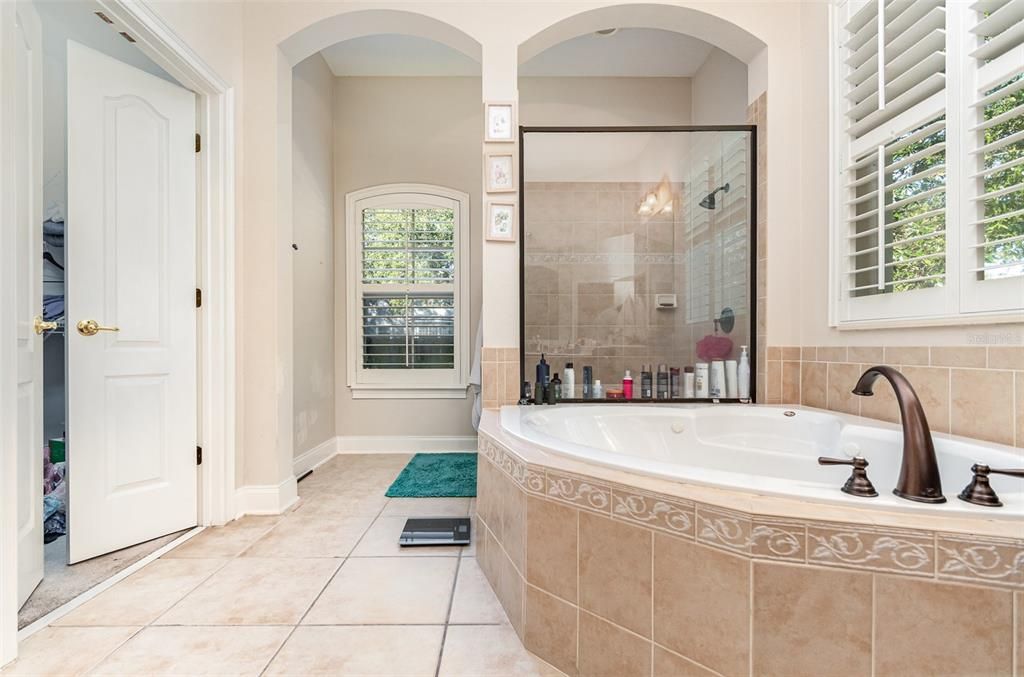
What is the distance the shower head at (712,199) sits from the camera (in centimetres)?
250

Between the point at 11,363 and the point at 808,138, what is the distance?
3024 mm

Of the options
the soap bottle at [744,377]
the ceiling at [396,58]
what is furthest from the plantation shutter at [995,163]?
the ceiling at [396,58]

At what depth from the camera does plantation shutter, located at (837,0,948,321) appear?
1558mm

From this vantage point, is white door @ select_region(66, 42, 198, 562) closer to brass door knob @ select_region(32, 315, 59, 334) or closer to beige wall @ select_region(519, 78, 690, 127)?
brass door knob @ select_region(32, 315, 59, 334)

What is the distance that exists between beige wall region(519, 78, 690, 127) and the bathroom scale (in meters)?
2.82

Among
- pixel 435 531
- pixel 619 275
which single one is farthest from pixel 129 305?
pixel 619 275

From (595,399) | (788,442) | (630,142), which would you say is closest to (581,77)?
(630,142)

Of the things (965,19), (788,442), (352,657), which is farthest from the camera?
(788,442)

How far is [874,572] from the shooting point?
851 millimetres

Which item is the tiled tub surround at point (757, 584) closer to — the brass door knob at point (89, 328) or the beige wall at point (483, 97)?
the beige wall at point (483, 97)

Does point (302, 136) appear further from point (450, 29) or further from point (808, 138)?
point (808, 138)

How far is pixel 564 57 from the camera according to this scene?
3338 mm

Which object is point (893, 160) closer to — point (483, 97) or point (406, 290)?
point (483, 97)

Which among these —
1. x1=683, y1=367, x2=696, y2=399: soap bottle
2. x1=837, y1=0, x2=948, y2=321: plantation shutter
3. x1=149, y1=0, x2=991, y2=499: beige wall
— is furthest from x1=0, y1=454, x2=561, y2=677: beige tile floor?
x1=837, y1=0, x2=948, y2=321: plantation shutter
